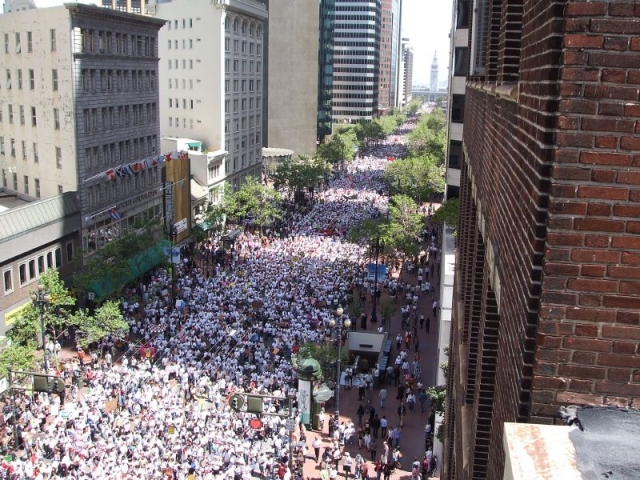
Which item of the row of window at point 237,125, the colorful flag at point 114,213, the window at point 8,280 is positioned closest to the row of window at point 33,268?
the window at point 8,280

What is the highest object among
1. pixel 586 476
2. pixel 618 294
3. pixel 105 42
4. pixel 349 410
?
pixel 105 42

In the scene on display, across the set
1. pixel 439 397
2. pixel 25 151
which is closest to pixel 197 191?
pixel 25 151

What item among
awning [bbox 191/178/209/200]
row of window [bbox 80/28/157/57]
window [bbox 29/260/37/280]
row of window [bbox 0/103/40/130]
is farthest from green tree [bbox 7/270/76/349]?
awning [bbox 191/178/209/200]

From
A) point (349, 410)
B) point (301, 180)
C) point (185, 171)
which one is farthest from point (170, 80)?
point (349, 410)

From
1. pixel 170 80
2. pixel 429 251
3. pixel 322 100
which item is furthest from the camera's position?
pixel 322 100

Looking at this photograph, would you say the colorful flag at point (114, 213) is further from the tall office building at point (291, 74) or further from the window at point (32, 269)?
the tall office building at point (291, 74)

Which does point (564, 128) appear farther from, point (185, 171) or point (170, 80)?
point (170, 80)
